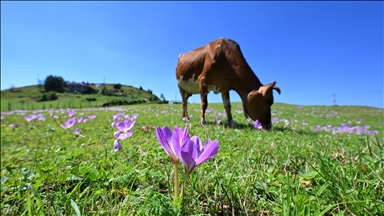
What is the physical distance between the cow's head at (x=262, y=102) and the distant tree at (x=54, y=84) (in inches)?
2133

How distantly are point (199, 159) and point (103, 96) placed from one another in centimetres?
1389

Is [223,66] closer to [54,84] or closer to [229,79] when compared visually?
[229,79]

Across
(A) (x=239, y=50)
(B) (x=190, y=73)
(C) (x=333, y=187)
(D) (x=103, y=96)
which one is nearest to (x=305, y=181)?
(C) (x=333, y=187)

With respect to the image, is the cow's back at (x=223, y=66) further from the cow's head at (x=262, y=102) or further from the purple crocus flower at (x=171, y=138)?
the purple crocus flower at (x=171, y=138)

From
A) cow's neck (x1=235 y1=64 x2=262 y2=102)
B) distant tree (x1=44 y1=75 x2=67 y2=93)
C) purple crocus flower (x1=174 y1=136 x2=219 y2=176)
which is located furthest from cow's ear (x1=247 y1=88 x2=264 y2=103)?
distant tree (x1=44 y1=75 x2=67 y2=93)

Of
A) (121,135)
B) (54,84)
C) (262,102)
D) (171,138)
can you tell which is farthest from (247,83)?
(54,84)

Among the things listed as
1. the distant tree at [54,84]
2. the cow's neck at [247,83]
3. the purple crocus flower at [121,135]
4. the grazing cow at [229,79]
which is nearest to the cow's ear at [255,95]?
the grazing cow at [229,79]

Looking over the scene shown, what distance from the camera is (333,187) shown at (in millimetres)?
1209

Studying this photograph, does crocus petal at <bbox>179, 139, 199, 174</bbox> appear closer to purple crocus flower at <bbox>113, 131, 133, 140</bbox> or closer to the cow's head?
purple crocus flower at <bbox>113, 131, 133, 140</bbox>

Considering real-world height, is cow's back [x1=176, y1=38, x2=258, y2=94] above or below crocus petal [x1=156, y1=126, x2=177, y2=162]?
above

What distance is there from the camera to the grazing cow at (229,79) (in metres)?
5.37

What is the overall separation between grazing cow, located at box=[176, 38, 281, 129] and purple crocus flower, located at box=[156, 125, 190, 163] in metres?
4.53

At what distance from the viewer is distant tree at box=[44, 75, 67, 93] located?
50469mm

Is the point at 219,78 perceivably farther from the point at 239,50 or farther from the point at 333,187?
the point at 333,187
